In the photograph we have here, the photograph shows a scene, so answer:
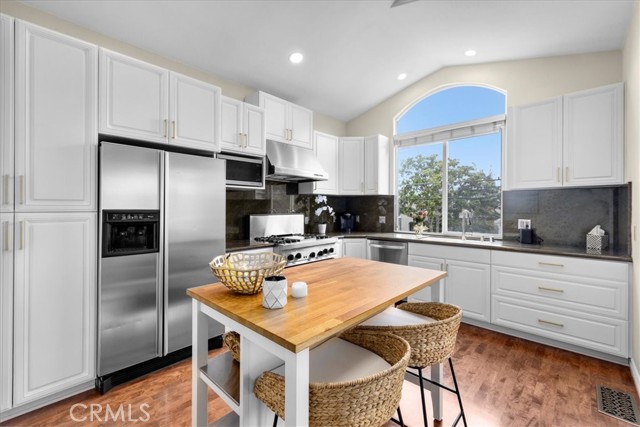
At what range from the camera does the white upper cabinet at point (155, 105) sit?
2127 mm

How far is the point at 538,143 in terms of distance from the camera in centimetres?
303

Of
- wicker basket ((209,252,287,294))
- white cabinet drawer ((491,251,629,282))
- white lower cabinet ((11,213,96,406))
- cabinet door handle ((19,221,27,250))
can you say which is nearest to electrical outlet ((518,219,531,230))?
white cabinet drawer ((491,251,629,282))

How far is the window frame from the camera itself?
363 centimetres

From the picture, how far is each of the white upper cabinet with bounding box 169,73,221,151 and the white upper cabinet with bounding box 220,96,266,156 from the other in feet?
0.52

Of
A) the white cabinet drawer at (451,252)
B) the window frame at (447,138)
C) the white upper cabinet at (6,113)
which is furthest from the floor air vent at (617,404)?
the white upper cabinet at (6,113)

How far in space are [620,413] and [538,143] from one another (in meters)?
2.32

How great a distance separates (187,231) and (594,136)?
3.71 meters

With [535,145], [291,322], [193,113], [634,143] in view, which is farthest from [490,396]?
[193,113]

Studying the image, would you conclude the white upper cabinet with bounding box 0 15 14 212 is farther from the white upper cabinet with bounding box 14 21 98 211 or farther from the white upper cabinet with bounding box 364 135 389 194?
the white upper cabinet with bounding box 364 135 389 194

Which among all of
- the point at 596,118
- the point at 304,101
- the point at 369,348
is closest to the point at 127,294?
the point at 369,348

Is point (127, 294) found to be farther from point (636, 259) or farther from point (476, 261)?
point (636, 259)

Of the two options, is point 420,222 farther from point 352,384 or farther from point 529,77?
point 352,384

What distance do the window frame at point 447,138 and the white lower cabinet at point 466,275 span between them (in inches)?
28.4

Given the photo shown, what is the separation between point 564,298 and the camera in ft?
8.71
